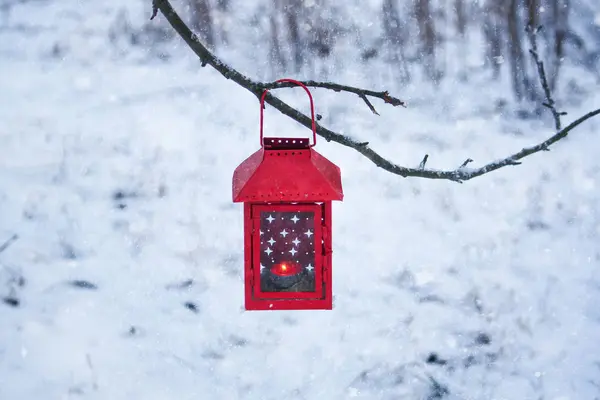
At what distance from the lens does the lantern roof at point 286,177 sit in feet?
6.62

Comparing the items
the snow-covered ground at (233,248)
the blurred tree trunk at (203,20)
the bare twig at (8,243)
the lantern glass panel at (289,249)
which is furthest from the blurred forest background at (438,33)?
the lantern glass panel at (289,249)

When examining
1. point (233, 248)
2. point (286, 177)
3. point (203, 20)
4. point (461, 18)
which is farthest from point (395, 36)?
point (286, 177)

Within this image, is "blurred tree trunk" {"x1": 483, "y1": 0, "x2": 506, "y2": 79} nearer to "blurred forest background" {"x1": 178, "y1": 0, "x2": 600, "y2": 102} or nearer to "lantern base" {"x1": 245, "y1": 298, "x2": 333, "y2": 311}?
"blurred forest background" {"x1": 178, "y1": 0, "x2": 600, "y2": 102}

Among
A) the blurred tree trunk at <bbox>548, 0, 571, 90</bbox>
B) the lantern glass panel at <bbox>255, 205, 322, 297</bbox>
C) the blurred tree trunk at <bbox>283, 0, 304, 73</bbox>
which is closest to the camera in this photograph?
the lantern glass panel at <bbox>255, 205, 322, 297</bbox>

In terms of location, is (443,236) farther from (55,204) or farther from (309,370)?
(55,204)

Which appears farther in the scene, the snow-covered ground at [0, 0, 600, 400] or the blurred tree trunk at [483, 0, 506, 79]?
the blurred tree trunk at [483, 0, 506, 79]

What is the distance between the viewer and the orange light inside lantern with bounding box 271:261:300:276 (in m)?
2.25

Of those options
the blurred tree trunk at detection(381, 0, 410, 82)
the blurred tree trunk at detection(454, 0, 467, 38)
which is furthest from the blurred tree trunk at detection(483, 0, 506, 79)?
the blurred tree trunk at detection(381, 0, 410, 82)

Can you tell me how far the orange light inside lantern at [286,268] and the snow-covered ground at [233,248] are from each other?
86.6 inches

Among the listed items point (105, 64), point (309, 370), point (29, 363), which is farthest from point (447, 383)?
point (105, 64)

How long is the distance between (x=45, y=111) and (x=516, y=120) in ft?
12.2

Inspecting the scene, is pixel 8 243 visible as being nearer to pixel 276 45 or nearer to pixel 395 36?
pixel 276 45

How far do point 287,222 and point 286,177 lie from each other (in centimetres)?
25

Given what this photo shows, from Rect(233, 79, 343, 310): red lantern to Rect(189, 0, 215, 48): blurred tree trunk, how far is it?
2.99 m
